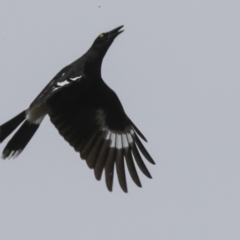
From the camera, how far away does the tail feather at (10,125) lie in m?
9.34

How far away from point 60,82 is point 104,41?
0.83 m

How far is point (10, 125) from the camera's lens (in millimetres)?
9375

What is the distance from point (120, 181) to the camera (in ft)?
31.4

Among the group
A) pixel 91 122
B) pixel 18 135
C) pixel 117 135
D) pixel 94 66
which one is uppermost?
pixel 94 66

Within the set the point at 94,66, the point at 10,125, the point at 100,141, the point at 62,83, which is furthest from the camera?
the point at 100,141

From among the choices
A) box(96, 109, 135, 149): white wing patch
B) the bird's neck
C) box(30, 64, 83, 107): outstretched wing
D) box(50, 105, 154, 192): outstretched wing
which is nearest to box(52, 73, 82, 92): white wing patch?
box(30, 64, 83, 107): outstretched wing

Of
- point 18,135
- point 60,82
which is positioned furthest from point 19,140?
point 60,82

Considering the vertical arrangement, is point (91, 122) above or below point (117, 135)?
above

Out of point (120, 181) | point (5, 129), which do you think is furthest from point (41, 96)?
point (120, 181)

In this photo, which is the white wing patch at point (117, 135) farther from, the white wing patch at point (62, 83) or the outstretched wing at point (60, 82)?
the white wing patch at point (62, 83)

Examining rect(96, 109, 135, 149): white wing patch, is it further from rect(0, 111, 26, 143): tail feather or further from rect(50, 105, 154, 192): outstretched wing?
rect(0, 111, 26, 143): tail feather

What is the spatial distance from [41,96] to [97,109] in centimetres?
99

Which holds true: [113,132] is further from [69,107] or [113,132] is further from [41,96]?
[41,96]

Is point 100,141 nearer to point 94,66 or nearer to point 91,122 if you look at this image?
point 91,122
